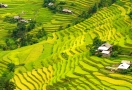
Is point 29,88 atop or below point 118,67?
below

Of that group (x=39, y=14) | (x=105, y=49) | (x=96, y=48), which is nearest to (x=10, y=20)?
(x=39, y=14)

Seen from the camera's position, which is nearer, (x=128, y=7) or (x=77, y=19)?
(x=128, y=7)

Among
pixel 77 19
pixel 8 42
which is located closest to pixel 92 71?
pixel 8 42

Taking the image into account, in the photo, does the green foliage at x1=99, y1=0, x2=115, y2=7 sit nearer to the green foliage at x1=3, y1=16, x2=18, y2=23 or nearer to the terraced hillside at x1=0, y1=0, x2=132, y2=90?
the terraced hillside at x1=0, y1=0, x2=132, y2=90

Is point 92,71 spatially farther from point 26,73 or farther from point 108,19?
point 108,19

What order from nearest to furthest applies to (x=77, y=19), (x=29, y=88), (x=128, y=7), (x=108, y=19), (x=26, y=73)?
(x=29, y=88) < (x=26, y=73) < (x=108, y=19) < (x=128, y=7) < (x=77, y=19)

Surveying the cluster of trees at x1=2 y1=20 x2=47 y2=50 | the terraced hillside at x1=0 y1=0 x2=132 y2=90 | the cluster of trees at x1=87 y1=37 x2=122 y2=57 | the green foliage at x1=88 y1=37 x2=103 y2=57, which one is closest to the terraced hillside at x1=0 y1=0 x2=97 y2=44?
the cluster of trees at x1=2 y1=20 x2=47 y2=50

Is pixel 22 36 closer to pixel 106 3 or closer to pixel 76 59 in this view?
pixel 106 3
